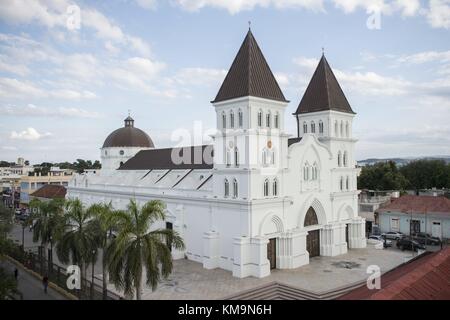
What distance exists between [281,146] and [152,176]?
50.8 feet

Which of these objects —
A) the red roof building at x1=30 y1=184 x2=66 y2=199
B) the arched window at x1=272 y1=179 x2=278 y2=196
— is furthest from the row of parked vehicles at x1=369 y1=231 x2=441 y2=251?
the red roof building at x1=30 y1=184 x2=66 y2=199

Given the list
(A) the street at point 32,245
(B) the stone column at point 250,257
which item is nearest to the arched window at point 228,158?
(B) the stone column at point 250,257

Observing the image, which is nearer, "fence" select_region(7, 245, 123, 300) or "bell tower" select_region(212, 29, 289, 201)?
"fence" select_region(7, 245, 123, 300)

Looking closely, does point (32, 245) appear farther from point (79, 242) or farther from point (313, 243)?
point (313, 243)

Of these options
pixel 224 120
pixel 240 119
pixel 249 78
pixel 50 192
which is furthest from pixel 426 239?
pixel 50 192

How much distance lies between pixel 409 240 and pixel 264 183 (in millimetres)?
15760

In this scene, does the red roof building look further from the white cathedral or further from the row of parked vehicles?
the row of parked vehicles

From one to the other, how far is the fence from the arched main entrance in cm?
1549

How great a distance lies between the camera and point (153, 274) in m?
17.0

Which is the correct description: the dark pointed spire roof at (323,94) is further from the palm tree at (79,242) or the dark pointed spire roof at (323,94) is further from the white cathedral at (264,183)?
the palm tree at (79,242)

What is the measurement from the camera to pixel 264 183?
Result: 28.4 m

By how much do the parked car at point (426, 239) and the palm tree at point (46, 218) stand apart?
29.8 meters

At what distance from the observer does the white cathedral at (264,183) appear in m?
27.7

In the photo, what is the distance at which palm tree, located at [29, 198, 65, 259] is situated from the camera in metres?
27.4
